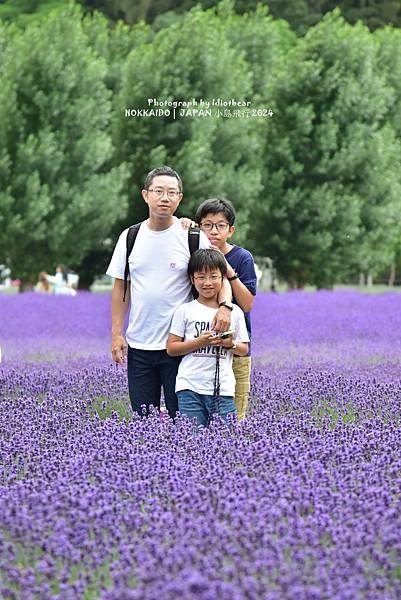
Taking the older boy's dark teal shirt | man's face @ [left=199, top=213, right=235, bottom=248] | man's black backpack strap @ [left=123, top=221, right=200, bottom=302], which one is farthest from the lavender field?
man's face @ [left=199, top=213, right=235, bottom=248]

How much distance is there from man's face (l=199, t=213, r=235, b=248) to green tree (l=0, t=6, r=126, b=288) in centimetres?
2418

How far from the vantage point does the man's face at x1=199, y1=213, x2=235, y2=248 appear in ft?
19.2

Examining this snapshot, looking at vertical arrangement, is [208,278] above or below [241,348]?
above

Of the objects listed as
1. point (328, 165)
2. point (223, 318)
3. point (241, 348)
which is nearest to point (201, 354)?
point (241, 348)

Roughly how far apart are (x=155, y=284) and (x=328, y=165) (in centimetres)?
2959

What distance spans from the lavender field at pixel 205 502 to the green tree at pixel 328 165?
90.5 ft

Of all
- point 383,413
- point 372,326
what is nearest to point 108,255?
point 372,326

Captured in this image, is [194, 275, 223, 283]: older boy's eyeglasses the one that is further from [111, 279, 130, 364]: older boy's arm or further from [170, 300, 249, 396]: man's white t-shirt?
[111, 279, 130, 364]: older boy's arm

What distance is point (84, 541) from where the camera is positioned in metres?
3.52

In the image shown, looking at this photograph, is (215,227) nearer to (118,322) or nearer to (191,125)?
(118,322)

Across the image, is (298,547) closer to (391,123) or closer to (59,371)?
(59,371)


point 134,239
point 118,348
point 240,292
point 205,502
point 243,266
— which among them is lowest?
point 205,502

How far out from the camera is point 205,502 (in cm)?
381

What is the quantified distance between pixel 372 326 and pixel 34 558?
35.2 ft
